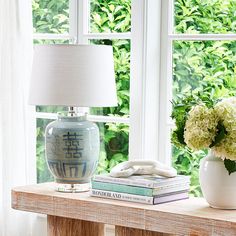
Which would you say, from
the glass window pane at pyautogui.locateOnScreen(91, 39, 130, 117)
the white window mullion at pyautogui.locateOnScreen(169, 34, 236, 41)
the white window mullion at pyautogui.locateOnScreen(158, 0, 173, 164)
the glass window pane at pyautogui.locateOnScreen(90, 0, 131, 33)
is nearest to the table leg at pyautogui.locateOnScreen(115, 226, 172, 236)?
the white window mullion at pyautogui.locateOnScreen(158, 0, 173, 164)

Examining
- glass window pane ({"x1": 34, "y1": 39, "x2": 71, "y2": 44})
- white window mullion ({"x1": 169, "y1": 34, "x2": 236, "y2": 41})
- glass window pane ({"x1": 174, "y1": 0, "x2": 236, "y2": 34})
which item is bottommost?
glass window pane ({"x1": 34, "y1": 39, "x2": 71, "y2": 44})

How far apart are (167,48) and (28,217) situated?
3.87 ft

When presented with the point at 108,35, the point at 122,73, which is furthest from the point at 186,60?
the point at 108,35

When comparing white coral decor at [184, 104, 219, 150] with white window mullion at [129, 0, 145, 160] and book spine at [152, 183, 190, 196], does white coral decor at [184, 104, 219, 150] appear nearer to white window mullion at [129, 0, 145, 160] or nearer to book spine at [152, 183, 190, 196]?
book spine at [152, 183, 190, 196]

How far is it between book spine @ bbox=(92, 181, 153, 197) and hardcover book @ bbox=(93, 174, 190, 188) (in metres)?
0.01

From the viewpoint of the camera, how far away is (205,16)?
3646mm

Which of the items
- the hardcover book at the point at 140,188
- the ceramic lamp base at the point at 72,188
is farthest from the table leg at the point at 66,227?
the hardcover book at the point at 140,188

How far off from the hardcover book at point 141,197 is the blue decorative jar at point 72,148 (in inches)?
5.9

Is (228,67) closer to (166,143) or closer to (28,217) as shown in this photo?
(166,143)

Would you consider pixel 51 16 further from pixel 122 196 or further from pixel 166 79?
pixel 122 196

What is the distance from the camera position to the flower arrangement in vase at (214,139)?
2926mm

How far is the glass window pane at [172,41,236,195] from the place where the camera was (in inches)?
141

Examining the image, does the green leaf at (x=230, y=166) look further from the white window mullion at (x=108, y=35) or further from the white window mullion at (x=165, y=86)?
the white window mullion at (x=108, y=35)

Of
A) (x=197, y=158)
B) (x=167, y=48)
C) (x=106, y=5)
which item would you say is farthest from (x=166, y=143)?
(x=106, y=5)
